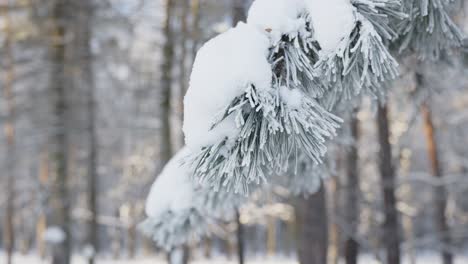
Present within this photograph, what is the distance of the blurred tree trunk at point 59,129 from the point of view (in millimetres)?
9656

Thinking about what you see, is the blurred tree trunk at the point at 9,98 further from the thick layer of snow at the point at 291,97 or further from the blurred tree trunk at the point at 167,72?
the thick layer of snow at the point at 291,97

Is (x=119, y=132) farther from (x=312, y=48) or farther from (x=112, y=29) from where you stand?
(x=312, y=48)

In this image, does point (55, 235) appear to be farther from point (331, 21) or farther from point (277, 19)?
point (331, 21)

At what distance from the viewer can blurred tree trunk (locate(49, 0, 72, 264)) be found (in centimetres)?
966

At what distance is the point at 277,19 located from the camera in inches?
64.8

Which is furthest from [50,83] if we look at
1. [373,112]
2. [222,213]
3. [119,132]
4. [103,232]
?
[103,232]

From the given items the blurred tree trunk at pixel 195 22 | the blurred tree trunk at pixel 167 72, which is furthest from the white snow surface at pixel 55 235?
the blurred tree trunk at pixel 195 22

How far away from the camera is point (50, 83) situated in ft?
33.6

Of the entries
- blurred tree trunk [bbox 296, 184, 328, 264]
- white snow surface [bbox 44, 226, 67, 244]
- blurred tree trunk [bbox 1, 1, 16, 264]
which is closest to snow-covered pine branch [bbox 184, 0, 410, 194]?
blurred tree trunk [bbox 296, 184, 328, 264]

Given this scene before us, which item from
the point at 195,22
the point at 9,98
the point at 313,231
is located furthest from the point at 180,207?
the point at 9,98

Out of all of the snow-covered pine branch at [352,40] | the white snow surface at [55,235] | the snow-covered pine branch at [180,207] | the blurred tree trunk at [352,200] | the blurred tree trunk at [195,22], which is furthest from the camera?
the white snow surface at [55,235]

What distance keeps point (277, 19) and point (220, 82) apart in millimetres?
350

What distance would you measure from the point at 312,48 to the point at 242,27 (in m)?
0.27

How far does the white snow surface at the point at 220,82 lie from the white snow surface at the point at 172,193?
134 cm
